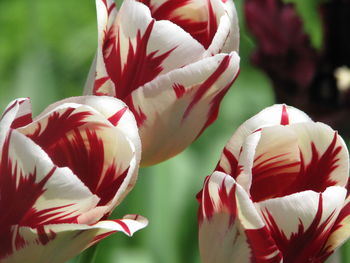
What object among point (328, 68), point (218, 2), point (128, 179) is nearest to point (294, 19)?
point (328, 68)

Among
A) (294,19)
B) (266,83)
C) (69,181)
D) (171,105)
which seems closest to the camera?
(69,181)

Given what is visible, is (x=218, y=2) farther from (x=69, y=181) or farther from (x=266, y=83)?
(x=266, y=83)

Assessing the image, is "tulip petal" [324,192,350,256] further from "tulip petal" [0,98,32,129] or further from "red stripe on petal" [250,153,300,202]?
"tulip petal" [0,98,32,129]

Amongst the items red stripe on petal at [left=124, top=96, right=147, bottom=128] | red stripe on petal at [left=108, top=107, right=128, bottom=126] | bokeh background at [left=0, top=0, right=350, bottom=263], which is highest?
red stripe on petal at [left=108, top=107, right=128, bottom=126]

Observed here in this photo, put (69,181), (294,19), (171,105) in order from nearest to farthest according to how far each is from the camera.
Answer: (69,181) < (171,105) < (294,19)

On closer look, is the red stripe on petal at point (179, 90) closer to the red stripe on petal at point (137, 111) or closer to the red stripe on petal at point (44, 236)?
the red stripe on petal at point (137, 111)

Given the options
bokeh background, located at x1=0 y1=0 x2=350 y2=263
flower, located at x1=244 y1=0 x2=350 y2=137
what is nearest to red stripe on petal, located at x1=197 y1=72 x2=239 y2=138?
bokeh background, located at x1=0 y1=0 x2=350 y2=263
